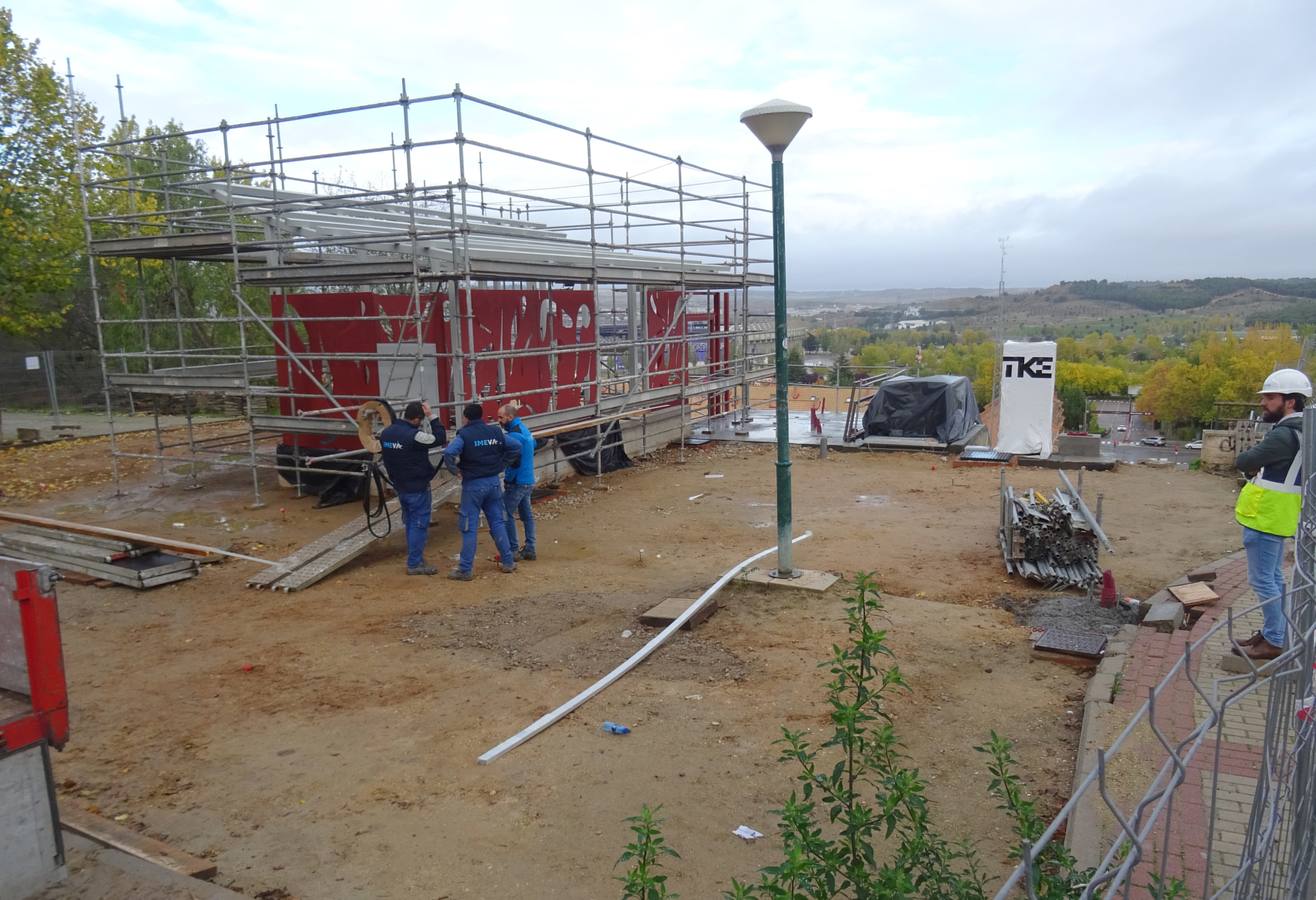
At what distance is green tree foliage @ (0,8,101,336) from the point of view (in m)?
15.4

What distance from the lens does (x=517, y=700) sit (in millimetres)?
→ 6246

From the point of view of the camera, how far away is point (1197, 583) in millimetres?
8055

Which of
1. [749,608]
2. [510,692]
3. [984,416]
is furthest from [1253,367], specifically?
[510,692]

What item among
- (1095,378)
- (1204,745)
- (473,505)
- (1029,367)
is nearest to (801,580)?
(473,505)

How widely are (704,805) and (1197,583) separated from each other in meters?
5.61

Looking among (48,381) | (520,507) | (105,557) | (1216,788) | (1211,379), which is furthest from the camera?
(1211,379)

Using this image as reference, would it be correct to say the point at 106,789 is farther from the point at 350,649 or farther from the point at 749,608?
the point at 749,608

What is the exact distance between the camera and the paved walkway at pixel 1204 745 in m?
3.85

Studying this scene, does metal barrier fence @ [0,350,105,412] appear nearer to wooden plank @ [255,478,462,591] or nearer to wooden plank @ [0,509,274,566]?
wooden plank @ [0,509,274,566]

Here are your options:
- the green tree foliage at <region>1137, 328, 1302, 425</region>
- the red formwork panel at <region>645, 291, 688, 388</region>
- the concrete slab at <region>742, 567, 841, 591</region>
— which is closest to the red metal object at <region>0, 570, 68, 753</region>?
the concrete slab at <region>742, 567, 841, 591</region>

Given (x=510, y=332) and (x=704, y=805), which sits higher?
(x=510, y=332)

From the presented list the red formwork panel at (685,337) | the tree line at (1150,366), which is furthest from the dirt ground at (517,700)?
the tree line at (1150,366)

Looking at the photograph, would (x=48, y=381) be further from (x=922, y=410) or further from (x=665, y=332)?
(x=922, y=410)

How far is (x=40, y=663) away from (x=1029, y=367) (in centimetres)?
1569
